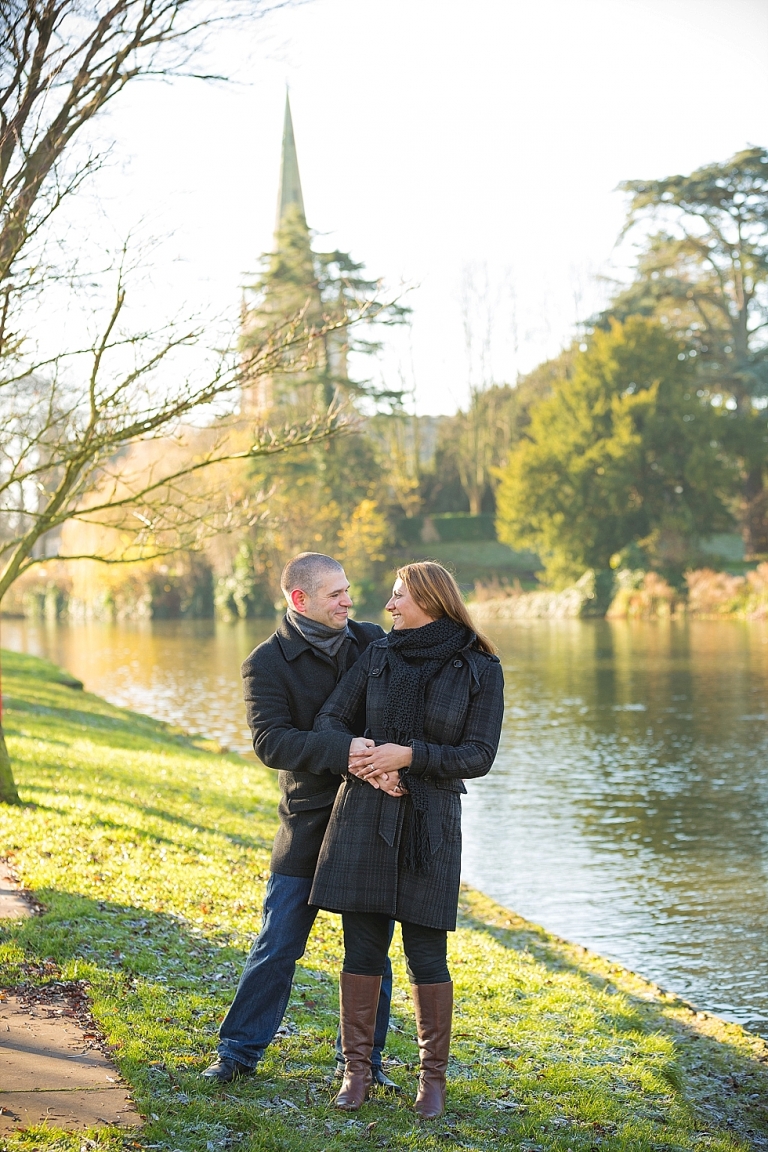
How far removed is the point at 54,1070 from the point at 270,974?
2.58 ft

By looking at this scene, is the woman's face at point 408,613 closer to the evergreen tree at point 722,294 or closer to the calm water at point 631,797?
the calm water at point 631,797

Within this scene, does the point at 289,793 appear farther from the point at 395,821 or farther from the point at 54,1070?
the point at 54,1070

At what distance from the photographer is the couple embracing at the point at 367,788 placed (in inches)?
146

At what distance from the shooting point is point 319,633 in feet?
12.9

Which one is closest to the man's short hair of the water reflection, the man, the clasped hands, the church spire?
the man

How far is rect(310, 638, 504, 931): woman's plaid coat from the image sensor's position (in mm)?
3691

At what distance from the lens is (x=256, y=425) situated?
28.8ft

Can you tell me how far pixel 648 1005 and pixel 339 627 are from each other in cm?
369

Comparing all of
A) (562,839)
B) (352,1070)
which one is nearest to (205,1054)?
(352,1070)

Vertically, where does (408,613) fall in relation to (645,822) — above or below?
above

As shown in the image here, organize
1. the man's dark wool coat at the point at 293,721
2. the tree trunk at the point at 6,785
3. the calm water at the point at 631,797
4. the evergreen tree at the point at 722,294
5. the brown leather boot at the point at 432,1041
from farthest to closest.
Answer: the evergreen tree at the point at 722,294
the tree trunk at the point at 6,785
the calm water at the point at 631,797
the man's dark wool coat at the point at 293,721
the brown leather boot at the point at 432,1041

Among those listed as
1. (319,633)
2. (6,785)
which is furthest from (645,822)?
(319,633)

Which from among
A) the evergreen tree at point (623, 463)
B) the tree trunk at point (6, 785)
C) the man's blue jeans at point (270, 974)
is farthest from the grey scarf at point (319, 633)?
the evergreen tree at point (623, 463)

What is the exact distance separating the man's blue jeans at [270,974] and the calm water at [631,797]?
3.73 m
